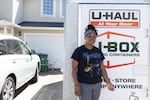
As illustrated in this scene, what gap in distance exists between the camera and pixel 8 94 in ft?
25.0

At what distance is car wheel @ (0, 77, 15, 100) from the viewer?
728cm

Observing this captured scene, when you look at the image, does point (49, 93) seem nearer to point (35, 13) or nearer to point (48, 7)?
point (35, 13)

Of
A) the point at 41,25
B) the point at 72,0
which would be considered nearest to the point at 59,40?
the point at 41,25

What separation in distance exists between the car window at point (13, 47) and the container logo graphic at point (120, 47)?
409 centimetres

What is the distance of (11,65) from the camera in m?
7.73

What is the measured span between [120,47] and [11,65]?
3.97m

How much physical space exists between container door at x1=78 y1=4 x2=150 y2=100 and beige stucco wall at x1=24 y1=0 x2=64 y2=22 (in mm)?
15998

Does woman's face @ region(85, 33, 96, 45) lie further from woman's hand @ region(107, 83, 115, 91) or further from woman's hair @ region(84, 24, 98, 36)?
woman's hand @ region(107, 83, 115, 91)

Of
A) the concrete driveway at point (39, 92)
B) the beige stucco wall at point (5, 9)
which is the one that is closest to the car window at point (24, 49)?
the concrete driveway at point (39, 92)

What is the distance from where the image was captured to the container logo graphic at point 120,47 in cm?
465

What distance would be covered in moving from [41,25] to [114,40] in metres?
14.7

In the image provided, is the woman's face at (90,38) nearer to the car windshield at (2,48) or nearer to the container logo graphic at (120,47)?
the container logo graphic at (120,47)

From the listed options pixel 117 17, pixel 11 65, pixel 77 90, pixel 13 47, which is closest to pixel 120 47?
pixel 117 17

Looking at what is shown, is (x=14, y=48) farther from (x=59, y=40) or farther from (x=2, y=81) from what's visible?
(x=59, y=40)
